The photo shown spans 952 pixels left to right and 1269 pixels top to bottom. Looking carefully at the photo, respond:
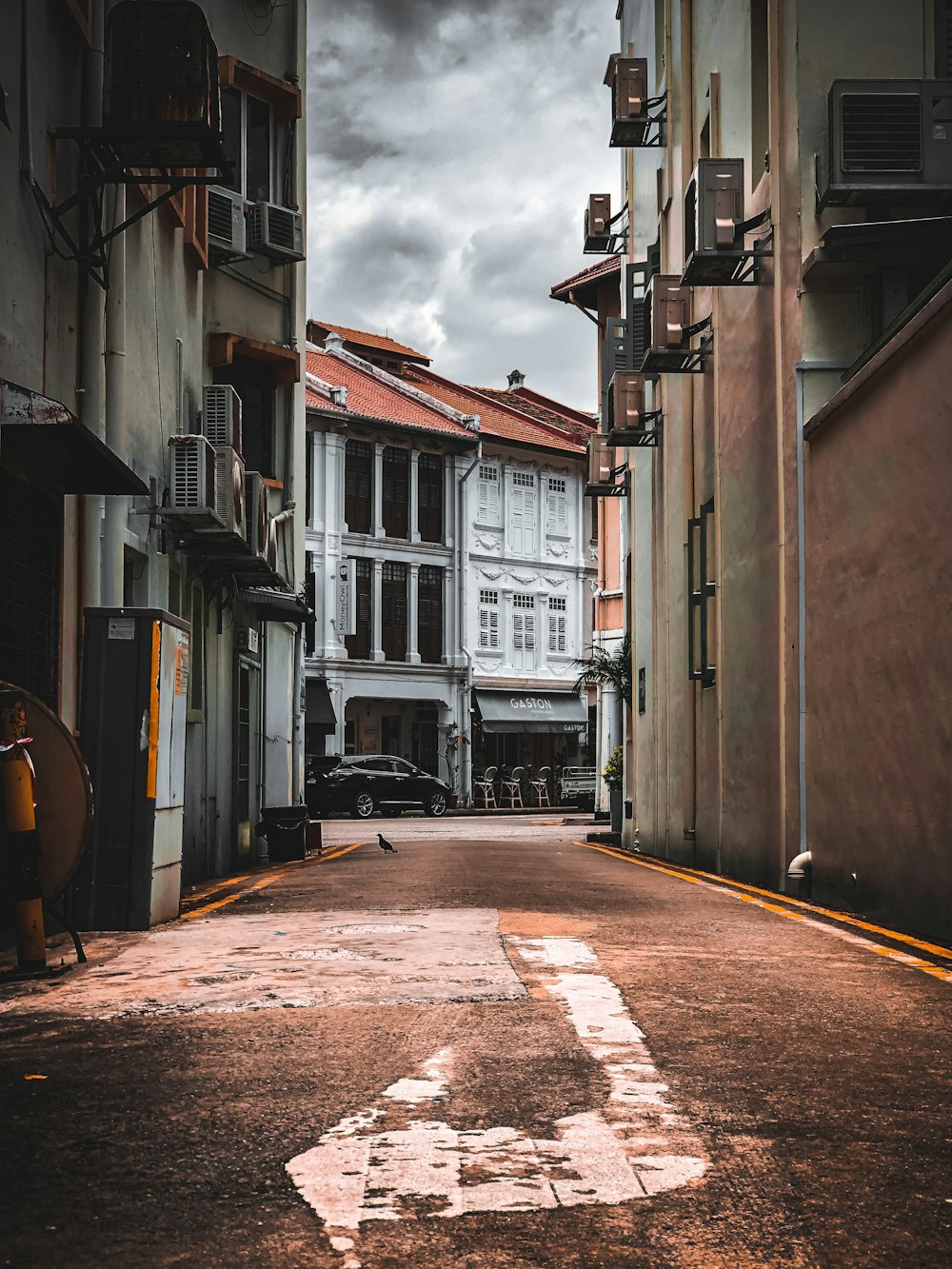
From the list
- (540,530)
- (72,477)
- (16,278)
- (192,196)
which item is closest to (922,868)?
(72,477)

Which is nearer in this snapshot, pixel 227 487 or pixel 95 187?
pixel 95 187

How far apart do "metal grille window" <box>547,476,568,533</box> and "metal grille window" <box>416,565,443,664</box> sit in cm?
488

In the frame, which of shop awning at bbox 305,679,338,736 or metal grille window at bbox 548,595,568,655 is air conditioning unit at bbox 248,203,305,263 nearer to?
shop awning at bbox 305,679,338,736

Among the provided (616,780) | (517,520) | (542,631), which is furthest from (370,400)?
(616,780)

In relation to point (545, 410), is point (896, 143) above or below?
below

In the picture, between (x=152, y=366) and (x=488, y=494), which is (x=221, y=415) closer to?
(x=152, y=366)

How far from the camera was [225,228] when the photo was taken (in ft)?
57.6

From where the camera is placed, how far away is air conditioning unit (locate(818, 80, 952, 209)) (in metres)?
11.3

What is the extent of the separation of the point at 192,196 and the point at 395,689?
32618 mm

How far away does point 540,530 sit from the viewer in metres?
51.2

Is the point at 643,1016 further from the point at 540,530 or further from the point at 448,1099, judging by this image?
the point at 540,530

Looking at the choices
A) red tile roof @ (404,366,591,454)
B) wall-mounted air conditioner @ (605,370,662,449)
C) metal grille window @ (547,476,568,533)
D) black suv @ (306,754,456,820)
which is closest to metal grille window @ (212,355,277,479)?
wall-mounted air conditioner @ (605,370,662,449)

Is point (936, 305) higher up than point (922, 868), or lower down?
higher up

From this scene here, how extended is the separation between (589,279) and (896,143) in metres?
27.6
